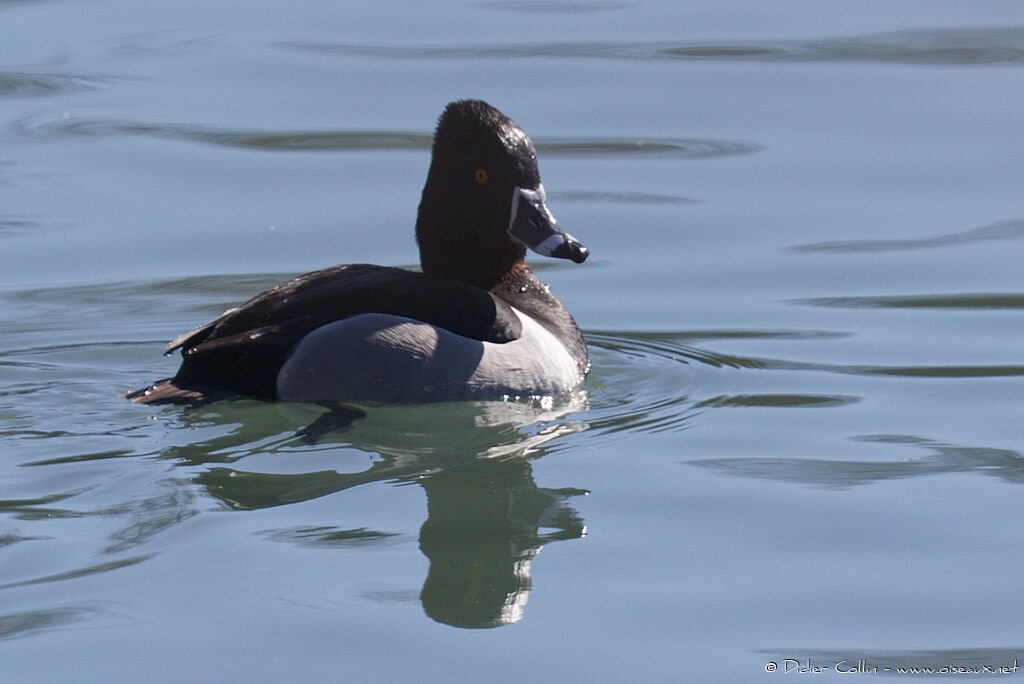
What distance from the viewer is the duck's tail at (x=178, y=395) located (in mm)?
5730

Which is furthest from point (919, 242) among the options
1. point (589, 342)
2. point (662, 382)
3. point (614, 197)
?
point (662, 382)

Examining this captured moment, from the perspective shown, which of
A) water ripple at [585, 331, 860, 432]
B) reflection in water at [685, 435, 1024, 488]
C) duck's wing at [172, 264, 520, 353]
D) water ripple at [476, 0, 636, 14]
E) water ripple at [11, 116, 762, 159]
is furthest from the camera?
water ripple at [476, 0, 636, 14]

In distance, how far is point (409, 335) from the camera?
5.89 m

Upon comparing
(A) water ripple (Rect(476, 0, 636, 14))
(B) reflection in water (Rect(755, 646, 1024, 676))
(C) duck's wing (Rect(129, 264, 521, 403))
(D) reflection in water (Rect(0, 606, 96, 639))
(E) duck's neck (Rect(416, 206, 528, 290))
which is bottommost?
(B) reflection in water (Rect(755, 646, 1024, 676))

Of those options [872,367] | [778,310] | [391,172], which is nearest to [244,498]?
[872,367]

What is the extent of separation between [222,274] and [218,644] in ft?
14.6

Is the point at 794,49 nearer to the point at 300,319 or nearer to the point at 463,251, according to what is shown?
the point at 463,251

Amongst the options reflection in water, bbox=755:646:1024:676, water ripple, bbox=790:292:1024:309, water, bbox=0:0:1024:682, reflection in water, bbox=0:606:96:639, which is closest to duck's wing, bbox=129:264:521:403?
water, bbox=0:0:1024:682

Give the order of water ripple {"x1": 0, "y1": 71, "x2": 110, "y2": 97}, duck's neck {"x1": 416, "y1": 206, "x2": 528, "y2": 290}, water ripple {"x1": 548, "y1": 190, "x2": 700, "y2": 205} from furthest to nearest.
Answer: water ripple {"x1": 0, "y1": 71, "x2": 110, "y2": 97}
water ripple {"x1": 548, "y1": 190, "x2": 700, "y2": 205}
duck's neck {"x1": 416, "y1": 206, "x2": 528, "y2": 290}

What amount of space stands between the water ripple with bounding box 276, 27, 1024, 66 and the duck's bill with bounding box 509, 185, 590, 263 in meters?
5.49

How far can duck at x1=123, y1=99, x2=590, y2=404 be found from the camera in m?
5.81

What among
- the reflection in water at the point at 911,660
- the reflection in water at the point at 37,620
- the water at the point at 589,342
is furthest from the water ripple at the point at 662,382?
the reflection in water at the point at 37,620

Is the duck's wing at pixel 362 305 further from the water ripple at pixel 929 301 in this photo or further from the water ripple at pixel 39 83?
the water ripple at pixel 39 83

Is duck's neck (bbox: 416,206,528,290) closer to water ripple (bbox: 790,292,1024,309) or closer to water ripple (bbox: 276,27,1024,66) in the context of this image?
water ripple (bbox: 790,292,1024,309)
